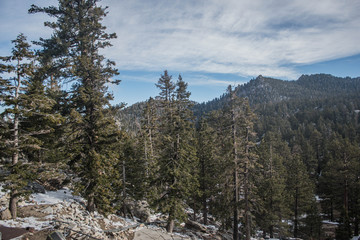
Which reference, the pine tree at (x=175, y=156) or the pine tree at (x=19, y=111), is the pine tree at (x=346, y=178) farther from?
the pine tree at (x=19, y=111)

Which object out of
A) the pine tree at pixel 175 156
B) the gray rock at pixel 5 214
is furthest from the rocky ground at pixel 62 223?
the pine tree at pixel 175 156

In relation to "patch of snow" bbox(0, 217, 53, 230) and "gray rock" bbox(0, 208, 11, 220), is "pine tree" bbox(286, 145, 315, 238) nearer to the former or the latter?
"patch of snow" bbox(0, 217, 53, 230)

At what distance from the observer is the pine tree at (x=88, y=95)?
13891 millimetres

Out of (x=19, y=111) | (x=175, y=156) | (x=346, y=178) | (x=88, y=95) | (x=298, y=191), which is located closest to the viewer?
(x=19, y=111)

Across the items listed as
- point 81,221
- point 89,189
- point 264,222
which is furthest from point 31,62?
point 264,222

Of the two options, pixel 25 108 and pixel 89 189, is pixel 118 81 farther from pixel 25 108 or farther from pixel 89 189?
pixel 89 189

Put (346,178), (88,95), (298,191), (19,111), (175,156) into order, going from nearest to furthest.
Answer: (19,111)
(88,95)
(175,156)
(346,178)
(298,191)

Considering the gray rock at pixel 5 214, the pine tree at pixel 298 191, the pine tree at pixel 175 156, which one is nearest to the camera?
the gray rock at pixel 5 214

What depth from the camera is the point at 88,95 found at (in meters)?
13.7

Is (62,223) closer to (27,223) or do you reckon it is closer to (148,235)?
(27,223)

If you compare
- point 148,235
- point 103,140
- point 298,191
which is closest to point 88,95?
point 103,140

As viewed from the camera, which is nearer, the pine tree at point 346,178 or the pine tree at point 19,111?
the pine tree at point 19,111

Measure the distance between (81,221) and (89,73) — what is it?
9724 mm

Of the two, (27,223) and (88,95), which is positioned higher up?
(88,95)
